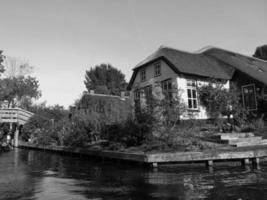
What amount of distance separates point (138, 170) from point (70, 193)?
393cm

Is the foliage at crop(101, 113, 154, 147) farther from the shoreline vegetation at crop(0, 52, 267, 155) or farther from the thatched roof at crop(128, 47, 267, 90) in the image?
the thatched roof at crop(128, 47, 267, 90)

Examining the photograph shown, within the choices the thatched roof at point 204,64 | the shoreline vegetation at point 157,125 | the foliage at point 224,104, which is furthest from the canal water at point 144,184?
the thatched roof at point 204,64

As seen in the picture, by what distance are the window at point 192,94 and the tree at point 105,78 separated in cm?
3521

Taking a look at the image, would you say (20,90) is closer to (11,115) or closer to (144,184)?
(11,115)

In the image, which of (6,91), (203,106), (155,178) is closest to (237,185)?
(155,178)

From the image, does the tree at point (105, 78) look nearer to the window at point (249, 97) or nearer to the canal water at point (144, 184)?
the window at point (249, 97)

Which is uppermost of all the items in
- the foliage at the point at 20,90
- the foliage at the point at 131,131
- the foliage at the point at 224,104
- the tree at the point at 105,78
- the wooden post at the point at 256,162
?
the tree at the point at 105,78

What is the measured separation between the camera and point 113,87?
54.5 metres

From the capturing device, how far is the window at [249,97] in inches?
755

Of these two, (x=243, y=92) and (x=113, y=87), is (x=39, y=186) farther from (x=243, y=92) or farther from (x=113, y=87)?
(x=113, y=87)

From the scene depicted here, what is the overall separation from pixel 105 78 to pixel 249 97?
3921 cm

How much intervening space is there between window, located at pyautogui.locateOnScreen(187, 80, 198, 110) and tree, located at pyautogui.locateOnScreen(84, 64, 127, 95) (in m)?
35.2

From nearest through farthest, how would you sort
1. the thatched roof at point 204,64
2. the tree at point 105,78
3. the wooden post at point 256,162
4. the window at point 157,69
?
the wooden post at point 256,162 < the thatched roof at point 204,64 < the window at point 157,69 < the tree at point 105,78

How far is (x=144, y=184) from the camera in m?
7.89
